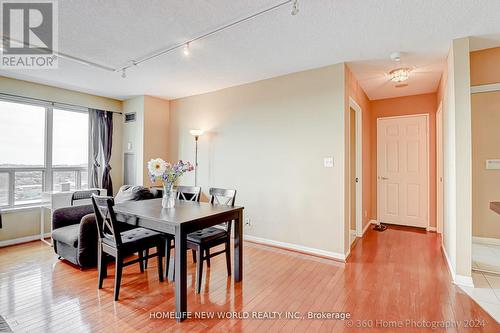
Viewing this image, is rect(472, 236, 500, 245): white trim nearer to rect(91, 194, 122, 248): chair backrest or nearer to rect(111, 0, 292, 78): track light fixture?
rect(111, 0, 292, 78): track light fixture

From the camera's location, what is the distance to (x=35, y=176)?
420 cm

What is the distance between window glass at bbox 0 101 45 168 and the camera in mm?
3852

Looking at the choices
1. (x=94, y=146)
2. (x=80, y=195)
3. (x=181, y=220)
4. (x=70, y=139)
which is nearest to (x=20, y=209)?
(x=80, y=195)

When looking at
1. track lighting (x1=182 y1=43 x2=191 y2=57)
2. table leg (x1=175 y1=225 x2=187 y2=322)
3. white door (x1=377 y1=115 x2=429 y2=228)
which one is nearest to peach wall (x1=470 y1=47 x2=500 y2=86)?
white door (x1=377 y1=115 x2=429 y2=228)

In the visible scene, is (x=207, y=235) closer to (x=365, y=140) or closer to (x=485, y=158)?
(x=365, y=140)

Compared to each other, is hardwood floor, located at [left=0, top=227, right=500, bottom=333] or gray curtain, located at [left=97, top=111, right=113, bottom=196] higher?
gray curtain, located at [left=97, top=111, right=113, bottom=196]

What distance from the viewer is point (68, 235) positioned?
9.98 feet

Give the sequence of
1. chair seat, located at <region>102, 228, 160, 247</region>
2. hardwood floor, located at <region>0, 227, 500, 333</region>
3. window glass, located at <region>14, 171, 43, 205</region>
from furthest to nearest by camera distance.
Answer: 1. window glass, located at <region>14, 171, 43, 205</region>
2. chair seat, located at <region>102, 228, 160, 247</region>
3. hardwood floor, located at <region>0, 227, 500, 333</region>

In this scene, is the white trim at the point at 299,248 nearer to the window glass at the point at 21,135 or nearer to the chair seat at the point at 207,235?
the chair seat at the point at 207,235

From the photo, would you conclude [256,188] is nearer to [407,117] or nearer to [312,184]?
[312,184]

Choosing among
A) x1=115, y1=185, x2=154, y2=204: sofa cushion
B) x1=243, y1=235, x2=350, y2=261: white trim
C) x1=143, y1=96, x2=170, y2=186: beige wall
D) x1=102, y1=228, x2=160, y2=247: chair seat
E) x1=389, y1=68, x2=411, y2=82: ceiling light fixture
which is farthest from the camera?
x1=143, y1=96, x2=170, y2=186: beige wall

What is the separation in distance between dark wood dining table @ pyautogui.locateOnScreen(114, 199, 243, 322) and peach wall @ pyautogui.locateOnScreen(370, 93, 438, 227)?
12.2 feet

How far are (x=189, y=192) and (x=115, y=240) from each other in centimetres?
118

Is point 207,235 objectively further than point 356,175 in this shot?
No
